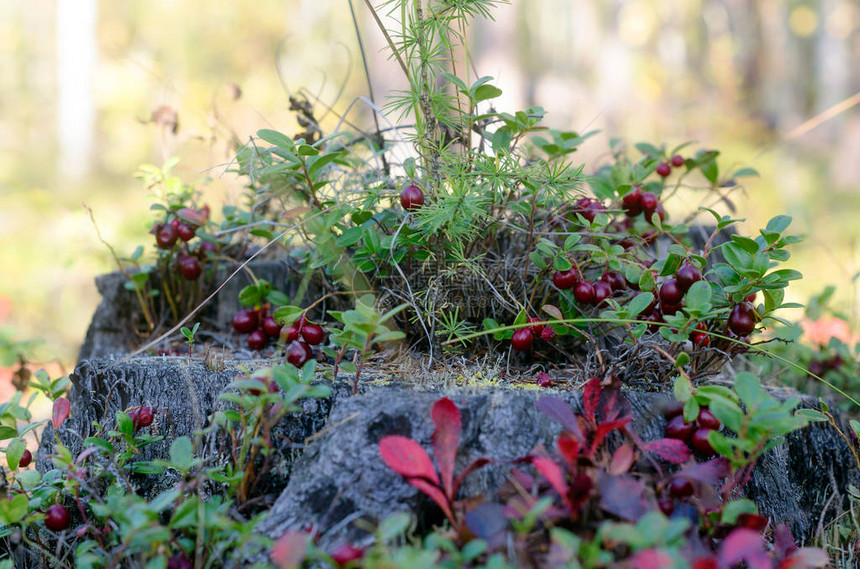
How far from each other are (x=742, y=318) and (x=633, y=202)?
53 cm

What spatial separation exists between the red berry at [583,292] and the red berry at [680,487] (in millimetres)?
450

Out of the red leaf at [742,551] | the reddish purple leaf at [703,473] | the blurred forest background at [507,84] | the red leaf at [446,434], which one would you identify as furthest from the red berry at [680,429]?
the blurred forest background at [507,84]

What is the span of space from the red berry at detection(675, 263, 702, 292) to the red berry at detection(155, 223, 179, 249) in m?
1.40

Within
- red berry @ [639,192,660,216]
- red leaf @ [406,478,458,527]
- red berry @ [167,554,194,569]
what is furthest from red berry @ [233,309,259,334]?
red berry @ [639,192,660,216]

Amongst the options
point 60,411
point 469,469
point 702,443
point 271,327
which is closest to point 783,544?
point 702,443

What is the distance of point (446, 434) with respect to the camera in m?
0.99

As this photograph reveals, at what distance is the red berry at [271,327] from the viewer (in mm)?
1629

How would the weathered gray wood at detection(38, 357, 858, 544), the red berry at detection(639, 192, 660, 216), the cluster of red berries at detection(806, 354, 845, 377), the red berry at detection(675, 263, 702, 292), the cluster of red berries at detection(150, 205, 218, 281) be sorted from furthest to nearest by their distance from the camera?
the cluster of red berries at detection(806, 354, 845, 377) < the cluster of red berries at detection(150, 205, 218, 281) < the red berry at detection(639, 192, 660, 216) < the red berry at detection(675, 263, 702, 292) < the weathered gray wood at detection(38, 357, 858, 544)

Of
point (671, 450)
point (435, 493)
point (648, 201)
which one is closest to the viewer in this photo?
point (435, 493)

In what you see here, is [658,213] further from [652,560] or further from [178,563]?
[178,563]

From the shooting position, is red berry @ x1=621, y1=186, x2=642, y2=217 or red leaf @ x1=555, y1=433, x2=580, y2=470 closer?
red leaf @ x1=555, y1=433, x2=580, y2=470

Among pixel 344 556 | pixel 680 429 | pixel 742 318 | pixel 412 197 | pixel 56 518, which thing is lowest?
pixel 56 518

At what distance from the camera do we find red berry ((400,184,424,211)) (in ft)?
4.22

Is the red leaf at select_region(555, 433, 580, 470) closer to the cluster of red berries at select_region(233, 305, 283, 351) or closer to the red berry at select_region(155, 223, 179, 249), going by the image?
the cluster of red berries at select_region(233, 305, 283, 351)
